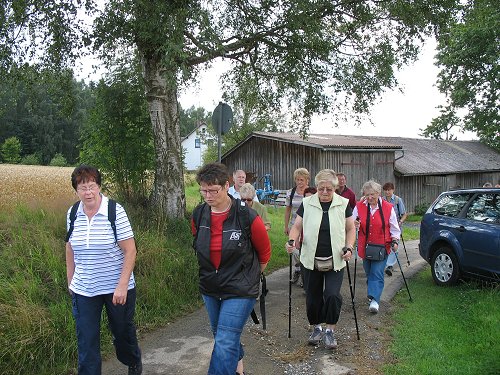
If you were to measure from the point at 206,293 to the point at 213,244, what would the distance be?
1.41ft

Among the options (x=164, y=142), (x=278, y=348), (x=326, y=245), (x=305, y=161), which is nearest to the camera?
(x=326, y=245)

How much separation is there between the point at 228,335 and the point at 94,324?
1097 mm

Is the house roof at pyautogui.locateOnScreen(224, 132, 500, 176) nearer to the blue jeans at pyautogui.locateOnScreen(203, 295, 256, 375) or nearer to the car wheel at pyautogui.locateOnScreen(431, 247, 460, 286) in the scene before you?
the car wheel at pyautogui.locateOnScreen(431, 247, 460, 286)

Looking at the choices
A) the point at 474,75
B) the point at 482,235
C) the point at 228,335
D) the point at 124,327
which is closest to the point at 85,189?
the point at 124,327

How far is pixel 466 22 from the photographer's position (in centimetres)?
1044

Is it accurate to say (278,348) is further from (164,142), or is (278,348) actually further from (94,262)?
(164,142)

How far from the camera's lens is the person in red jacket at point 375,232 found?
6367mm

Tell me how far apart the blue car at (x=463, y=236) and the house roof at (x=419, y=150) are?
14.3m

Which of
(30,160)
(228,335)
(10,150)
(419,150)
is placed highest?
(10,150)

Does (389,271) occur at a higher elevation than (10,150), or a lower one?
lower

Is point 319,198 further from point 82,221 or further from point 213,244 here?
point 82,221

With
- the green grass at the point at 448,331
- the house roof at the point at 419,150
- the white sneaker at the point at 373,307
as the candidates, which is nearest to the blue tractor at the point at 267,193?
the house roof at the point at 419,150

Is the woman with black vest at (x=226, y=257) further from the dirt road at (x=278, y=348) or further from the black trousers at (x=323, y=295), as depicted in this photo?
the black trousers at (x=323, y=295)

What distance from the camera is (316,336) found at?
5.18 meters
